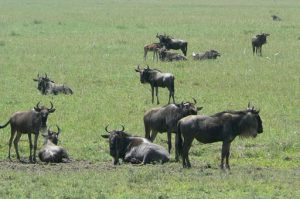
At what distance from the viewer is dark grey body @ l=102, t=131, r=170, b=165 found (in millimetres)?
15867

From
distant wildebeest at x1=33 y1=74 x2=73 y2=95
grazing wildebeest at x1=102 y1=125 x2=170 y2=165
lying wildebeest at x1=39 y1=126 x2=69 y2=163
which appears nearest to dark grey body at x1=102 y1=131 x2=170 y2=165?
grazing wildebeest at x1=102 y1=125 x2=170 y2=165

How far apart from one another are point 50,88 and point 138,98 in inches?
121

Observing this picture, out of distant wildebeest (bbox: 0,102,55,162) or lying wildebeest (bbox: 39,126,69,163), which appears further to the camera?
distant wildebeest (bbox: 0,102,55,162)

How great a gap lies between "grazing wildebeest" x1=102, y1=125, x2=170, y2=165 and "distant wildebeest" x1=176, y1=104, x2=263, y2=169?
747 mm

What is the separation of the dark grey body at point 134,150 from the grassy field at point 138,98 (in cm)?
38

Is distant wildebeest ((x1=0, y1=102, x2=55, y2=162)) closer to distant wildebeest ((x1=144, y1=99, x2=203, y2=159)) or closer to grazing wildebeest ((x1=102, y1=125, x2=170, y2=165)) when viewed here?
grazing wildebeest ((x1=102, y1=125, x2=170, y2=165))

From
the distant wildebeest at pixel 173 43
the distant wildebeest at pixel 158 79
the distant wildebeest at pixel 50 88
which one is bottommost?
the distant wildebeest at pixel 173 43

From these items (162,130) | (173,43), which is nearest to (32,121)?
(162,130)

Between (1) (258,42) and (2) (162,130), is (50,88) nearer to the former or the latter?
(2) (162,130)

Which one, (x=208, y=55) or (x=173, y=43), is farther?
(x=173, y=43)

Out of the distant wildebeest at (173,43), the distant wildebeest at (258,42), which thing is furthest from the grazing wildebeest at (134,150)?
the distant wildebeest at (258,42)

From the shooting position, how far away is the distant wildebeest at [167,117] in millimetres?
16500

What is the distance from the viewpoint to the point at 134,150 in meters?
16.2

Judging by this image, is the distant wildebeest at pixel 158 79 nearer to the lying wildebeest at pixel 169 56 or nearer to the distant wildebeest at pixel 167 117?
the distant wildebeest at pixel 167 117
